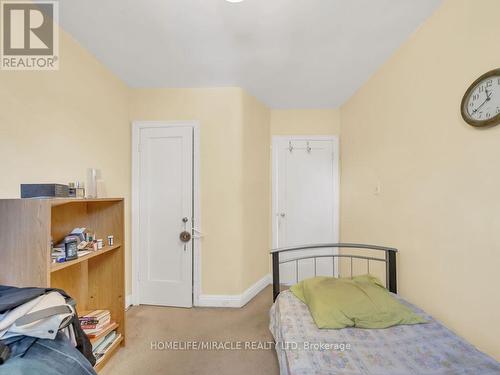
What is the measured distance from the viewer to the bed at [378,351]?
1014mm

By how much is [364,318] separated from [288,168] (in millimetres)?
Answer: 2078

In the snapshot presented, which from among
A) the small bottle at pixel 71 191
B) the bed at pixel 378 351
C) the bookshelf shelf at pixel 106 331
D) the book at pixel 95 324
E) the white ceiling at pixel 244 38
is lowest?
the bookshelf shelf at pixel 106 331

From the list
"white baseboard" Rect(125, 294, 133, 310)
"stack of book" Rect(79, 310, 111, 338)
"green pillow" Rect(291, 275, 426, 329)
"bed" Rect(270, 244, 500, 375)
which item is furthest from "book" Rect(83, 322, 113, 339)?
"green pillow" Rect(291, 275, 426, 329)

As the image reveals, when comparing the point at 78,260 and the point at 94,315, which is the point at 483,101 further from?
the point at 94,315

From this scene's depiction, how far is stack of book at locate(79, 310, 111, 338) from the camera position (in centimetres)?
159

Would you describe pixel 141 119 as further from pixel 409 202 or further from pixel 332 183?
pixel 409 202

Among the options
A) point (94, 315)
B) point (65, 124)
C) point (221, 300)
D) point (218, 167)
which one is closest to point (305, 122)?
point (218, 167)

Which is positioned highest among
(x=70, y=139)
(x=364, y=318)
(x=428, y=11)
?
(x=428, y=11)

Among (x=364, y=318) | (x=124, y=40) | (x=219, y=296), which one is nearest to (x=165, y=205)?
(x=219, y=296)

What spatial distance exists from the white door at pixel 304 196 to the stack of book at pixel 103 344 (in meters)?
2.01

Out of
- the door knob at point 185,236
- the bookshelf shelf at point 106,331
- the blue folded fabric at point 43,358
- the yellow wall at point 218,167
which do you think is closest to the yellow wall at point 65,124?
the yellow wall at point 218,167

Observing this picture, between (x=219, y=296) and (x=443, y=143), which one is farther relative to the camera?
(x=219, y=296)

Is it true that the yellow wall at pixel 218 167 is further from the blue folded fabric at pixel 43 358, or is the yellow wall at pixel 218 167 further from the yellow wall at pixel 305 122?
the blue folded fabric at pixel 43 358

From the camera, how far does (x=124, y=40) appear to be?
1770 millimetres
